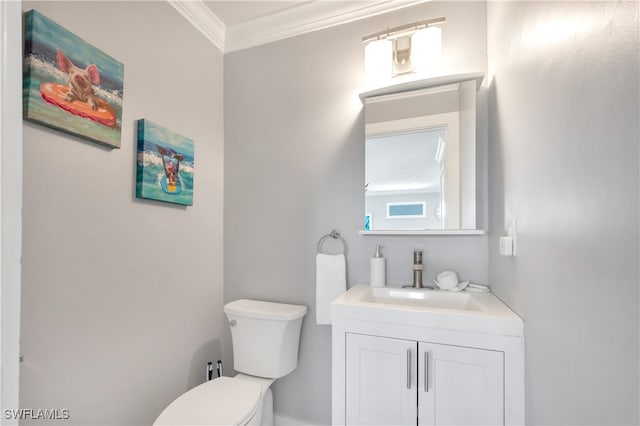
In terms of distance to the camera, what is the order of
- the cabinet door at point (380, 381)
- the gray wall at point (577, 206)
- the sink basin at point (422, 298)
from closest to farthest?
the gray wall at point (577, 206) → the cabinet door at point (380, 381) → the sink basin at point (422, 298)

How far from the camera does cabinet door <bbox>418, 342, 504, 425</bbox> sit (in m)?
0.99

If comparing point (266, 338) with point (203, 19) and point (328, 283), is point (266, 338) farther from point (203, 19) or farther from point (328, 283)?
point (203, 19)

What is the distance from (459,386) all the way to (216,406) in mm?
978

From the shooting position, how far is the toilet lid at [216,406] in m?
1.14

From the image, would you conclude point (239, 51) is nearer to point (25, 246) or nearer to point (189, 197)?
point (189, 197)

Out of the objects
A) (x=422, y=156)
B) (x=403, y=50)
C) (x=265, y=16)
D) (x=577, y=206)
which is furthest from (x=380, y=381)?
(x=265, y=16)

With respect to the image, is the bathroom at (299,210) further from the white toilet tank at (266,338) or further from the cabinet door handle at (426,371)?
the cabinet door handle at (426,371)

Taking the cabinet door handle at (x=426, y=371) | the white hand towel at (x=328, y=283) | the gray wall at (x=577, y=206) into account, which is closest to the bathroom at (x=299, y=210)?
the gray wall at (x=577, y=206)

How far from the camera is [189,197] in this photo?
65.8 inches

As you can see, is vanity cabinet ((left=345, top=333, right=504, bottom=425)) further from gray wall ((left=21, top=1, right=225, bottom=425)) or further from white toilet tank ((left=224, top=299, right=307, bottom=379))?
gray wall ((left=21, top=1, right=225, bottom=425))

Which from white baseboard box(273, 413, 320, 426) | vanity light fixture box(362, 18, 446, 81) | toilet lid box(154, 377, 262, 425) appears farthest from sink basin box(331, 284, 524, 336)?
vanity light fixture box(362, 18, 446, 81)

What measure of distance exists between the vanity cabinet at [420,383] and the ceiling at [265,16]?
175 cm

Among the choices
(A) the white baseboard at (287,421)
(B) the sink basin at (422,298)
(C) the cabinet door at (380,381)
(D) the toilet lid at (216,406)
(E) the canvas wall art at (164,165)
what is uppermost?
(E) the canvas wall art at (164,165)

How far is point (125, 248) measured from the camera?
1339mm
